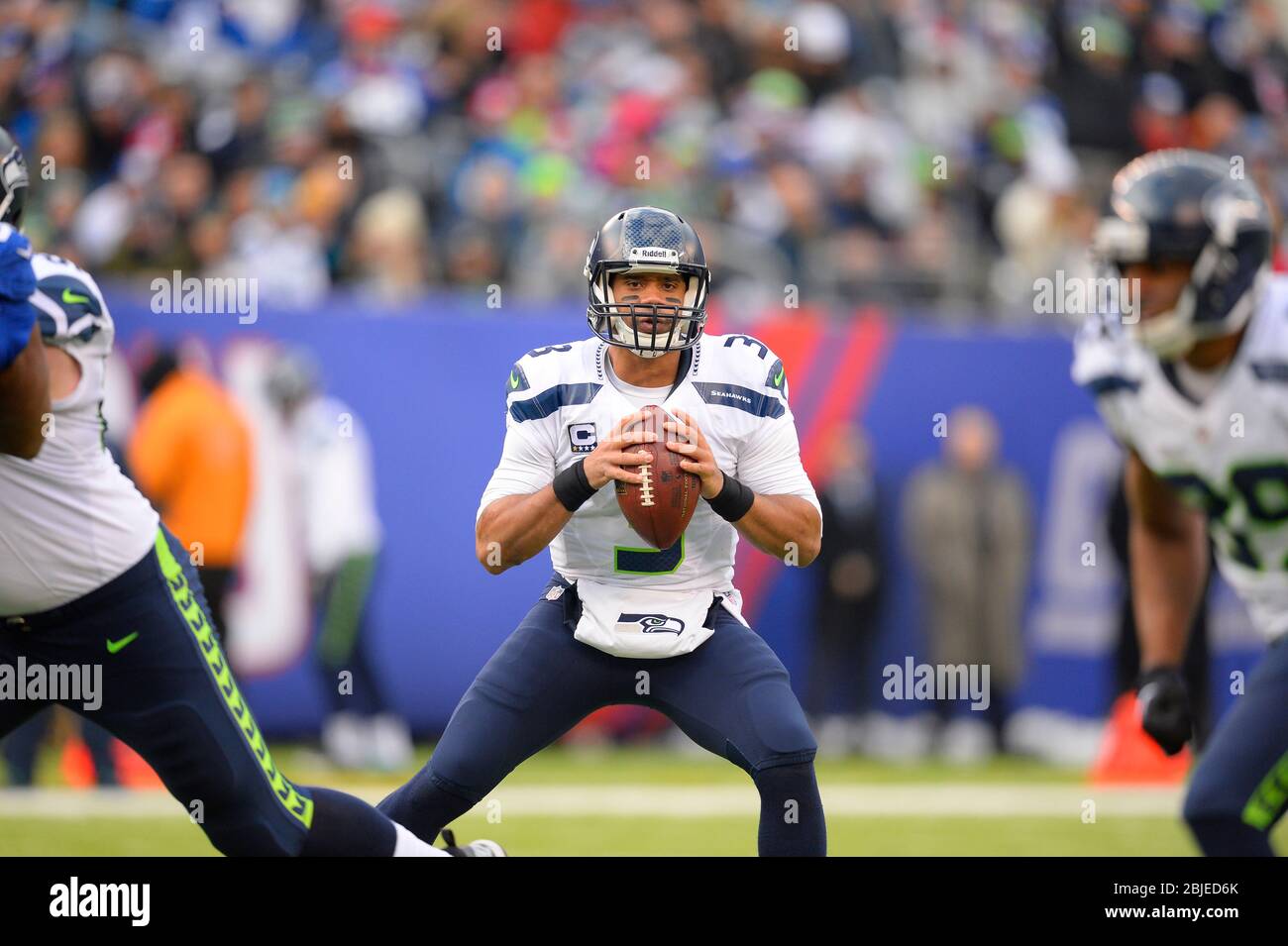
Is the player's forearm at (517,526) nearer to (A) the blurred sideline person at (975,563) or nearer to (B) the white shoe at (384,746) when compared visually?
(B) the white shoe at (384,746)

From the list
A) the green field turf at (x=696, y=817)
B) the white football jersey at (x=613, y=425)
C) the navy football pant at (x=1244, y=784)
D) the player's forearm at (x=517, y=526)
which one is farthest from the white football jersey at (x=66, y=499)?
the navy football pant at (x=1244, y=784)

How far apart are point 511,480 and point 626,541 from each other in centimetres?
36

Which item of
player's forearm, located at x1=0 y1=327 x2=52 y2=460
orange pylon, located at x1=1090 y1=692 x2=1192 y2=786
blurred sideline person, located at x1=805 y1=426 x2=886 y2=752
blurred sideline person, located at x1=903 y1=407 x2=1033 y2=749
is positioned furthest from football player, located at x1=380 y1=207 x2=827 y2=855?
blurred sideline person, located at x1=903 y1=407 x2=1033 y2=749

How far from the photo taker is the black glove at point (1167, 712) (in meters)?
4.27

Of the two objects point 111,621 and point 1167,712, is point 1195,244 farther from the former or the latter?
point 111,621

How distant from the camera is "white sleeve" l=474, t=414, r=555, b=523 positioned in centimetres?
461

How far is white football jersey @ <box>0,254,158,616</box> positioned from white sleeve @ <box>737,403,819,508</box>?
1.60 m

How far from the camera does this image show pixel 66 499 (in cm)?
420

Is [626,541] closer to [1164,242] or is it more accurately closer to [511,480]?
Result: [511,480]

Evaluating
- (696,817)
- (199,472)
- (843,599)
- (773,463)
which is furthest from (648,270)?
(843,599)

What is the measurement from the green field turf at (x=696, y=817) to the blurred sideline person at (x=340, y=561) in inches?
12.3
